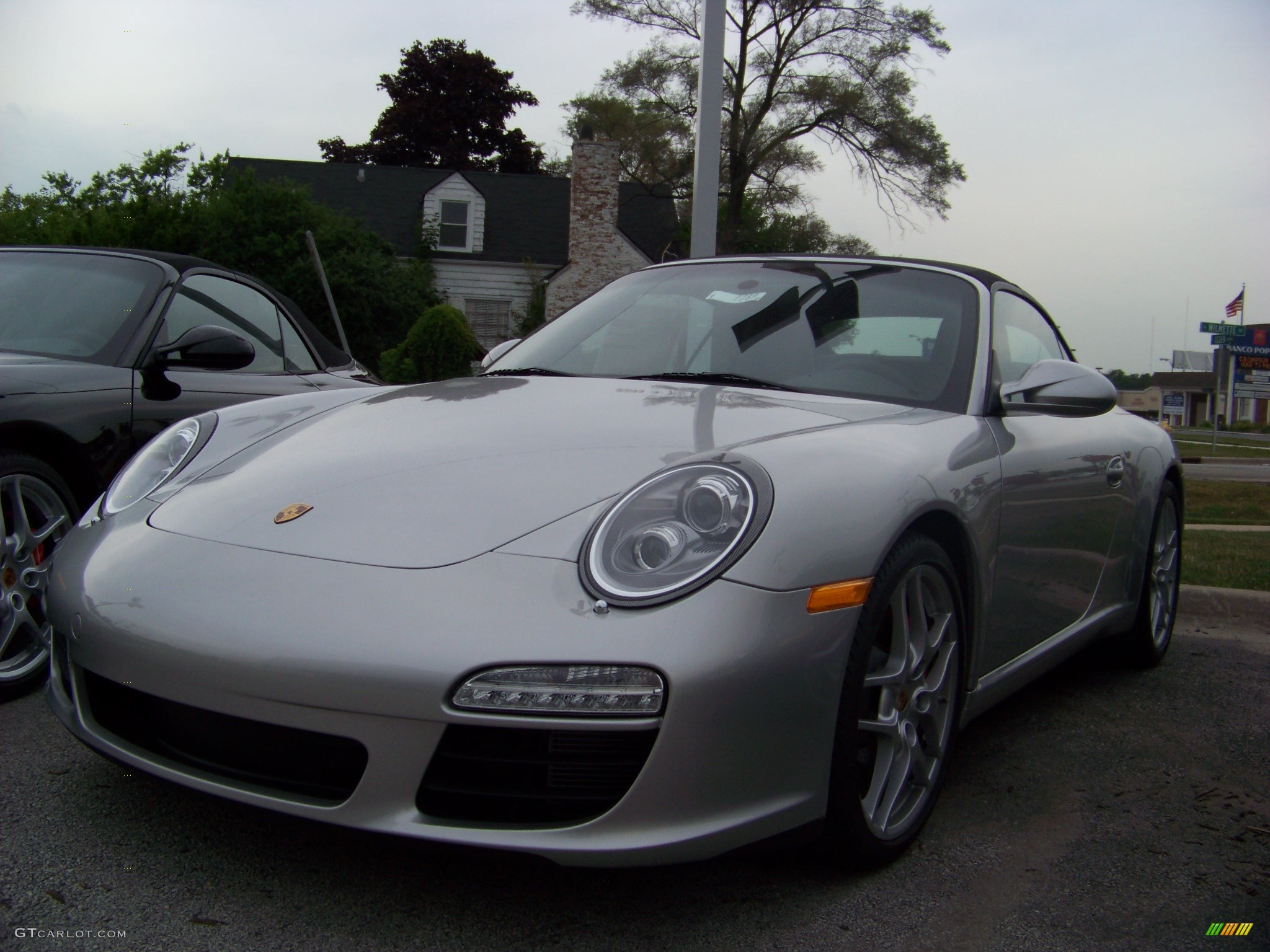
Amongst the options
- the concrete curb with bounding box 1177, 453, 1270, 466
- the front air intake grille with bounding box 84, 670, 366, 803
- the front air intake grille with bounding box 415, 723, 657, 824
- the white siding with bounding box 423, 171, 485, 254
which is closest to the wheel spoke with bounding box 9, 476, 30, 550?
the front air intake grille with bounding box 84, 670, 366, 803

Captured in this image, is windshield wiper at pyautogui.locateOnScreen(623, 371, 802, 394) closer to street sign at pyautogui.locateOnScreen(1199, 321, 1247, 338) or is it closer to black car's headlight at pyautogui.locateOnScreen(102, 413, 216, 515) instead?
black car's headlight at pyautogui.locateOnScreen(102, 413, 216, 515)

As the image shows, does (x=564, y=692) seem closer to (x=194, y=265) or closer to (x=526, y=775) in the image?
(x=526, y=775)

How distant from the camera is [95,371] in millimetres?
3389

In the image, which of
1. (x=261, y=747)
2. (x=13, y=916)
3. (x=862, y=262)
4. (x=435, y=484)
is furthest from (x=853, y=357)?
(x=13, y=916)

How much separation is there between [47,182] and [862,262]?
32893mm

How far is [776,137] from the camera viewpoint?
87.1 feet

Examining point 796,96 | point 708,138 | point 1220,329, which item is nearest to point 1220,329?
point 1220,329

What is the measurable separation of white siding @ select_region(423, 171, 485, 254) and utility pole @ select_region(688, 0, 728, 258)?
22.1 metres

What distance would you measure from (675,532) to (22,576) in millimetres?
2072

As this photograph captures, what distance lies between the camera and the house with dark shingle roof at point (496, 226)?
2661cm

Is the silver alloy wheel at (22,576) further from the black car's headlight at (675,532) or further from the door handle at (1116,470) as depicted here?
the door handle at (1116,470)

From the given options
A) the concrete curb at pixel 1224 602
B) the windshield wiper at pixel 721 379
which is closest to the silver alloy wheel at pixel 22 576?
the windshield wiper at pixel 721 379

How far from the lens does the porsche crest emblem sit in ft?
6.98

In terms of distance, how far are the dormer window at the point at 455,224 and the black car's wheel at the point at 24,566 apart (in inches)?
1025
